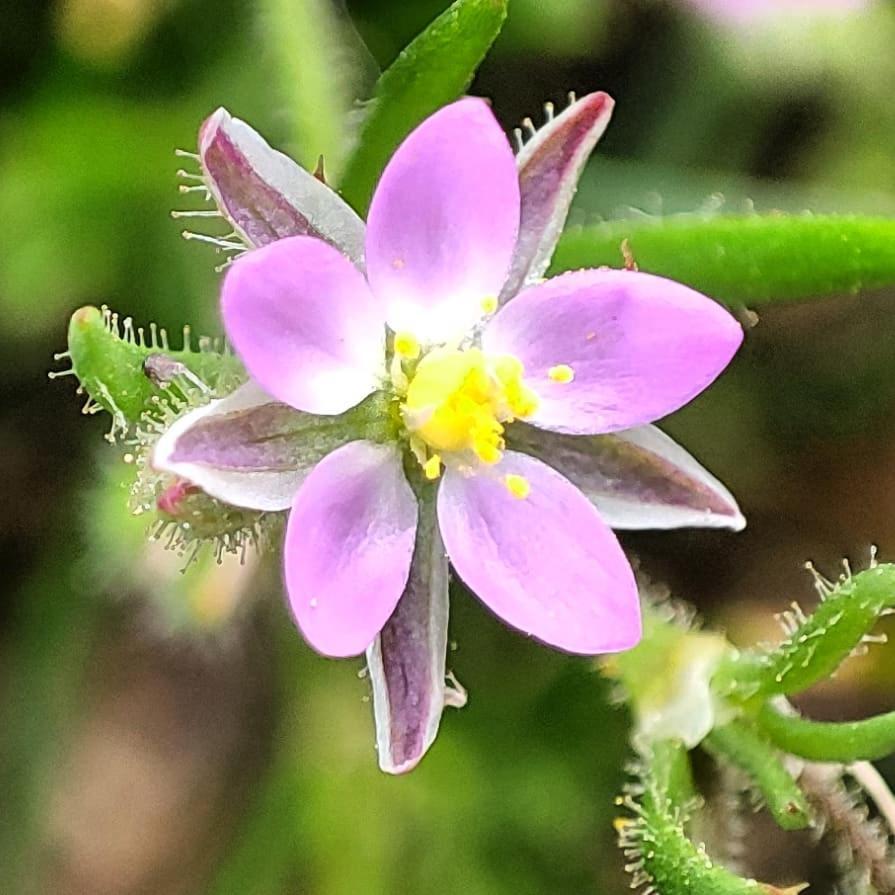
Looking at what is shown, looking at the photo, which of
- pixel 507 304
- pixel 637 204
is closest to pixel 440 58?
pixel 507 304

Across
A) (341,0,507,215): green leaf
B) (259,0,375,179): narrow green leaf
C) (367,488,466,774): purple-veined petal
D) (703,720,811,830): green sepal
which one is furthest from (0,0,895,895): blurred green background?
(367,488,466,774): purple-veined petal

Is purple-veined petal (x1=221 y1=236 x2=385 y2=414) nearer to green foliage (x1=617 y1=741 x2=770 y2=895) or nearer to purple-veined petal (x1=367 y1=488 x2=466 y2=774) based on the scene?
purple-veined petal (x1=367 y1=488 x2=466 y2=774)

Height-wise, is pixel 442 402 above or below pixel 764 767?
above

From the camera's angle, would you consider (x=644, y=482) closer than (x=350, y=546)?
No

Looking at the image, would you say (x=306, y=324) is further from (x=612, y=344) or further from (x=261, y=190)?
(x=612, y=344)

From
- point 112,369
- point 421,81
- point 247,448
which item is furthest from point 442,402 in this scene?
point 421,81

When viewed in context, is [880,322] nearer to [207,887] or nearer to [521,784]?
[521,784]
